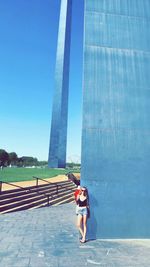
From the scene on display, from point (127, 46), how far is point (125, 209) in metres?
5.53

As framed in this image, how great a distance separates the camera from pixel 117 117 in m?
7.60

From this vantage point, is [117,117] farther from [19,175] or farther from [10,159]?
[10,159]

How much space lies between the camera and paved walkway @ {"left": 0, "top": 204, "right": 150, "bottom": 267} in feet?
16.0

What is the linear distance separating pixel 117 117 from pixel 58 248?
429cm

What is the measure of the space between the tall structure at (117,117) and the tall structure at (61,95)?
1302 inches

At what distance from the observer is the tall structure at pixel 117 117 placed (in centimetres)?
707

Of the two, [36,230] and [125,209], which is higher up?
[125,209]

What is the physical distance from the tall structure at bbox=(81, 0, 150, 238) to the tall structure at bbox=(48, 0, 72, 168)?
33060 millimetres

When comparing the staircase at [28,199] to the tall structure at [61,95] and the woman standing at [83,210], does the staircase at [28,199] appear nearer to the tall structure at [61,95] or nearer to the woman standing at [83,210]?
the woman standing at [83,210]

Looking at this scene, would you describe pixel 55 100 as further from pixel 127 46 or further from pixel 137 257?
pixel 137 257

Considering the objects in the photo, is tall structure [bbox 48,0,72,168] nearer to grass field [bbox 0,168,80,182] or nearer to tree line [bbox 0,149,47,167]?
grass field [bbox 0,168,80,182]

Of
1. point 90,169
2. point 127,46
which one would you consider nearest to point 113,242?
point 90,169

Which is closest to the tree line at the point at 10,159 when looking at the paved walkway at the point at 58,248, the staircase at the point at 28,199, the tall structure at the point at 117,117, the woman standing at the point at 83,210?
the staircase at the point at 28,199

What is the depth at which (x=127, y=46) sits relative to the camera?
26.6ft
